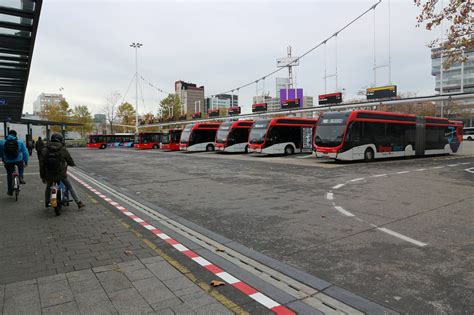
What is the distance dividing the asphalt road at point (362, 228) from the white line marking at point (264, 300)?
33.8 inches

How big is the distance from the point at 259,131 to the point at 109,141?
133 ft

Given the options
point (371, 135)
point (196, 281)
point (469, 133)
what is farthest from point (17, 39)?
point (469, 133)

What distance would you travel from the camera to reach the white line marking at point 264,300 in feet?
10.6

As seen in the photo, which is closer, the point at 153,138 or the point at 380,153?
the point at 380,153

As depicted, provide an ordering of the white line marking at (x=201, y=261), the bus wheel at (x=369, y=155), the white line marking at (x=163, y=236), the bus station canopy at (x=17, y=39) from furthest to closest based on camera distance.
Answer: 1. the bus wheel at (x=369, y=155)
2. the bus station canopy at (x=17, y=39)
3. the white line marking at (x=163, y=236)
4. the white line marking at (x=201, y=261)

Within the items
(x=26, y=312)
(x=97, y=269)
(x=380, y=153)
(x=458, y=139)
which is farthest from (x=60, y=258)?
(x=458, y=139)

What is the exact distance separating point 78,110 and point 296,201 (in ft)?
255

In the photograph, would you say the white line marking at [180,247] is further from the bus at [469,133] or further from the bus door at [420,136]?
the bus at [469,133]

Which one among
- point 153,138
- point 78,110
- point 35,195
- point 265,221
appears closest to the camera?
point 265,221

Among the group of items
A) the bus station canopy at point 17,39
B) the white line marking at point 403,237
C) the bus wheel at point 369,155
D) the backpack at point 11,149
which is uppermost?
the bus station canopy at point 17,39

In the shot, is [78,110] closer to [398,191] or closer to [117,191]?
[117,191]

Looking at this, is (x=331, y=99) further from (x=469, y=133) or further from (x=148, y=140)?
(x=469, y=133)

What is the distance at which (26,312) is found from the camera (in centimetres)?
303

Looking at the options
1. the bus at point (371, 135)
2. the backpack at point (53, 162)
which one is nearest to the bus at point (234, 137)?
the bus at point (371, 135)
